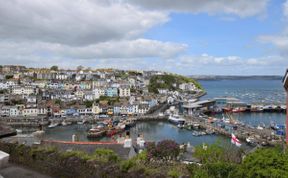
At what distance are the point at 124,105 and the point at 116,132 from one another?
60.7ft

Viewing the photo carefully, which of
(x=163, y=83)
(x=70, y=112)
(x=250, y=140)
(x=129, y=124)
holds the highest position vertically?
(x=163, y=83)

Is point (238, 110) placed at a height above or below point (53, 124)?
above

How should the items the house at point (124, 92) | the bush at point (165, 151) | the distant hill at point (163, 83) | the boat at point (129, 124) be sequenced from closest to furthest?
the bush at point (165, 151)
the boat at point (129, 124)
the house at point (124, 92)
the distant hill at point (163, 83)

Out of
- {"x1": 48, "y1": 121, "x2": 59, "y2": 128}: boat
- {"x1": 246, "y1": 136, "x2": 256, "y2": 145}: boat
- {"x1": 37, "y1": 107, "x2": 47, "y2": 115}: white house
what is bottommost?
{"x1": 48, "y1": 121, "x2": 59, "y2": 128}: boat

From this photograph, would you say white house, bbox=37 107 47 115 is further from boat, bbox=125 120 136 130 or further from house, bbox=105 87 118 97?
house, bbox=105 87 118 97

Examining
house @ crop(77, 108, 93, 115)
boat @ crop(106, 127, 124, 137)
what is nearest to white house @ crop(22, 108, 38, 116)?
house @ crop(77, 108, 93, 115)

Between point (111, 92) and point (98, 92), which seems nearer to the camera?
point (98, 92)

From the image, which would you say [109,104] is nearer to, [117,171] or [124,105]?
[124,105]

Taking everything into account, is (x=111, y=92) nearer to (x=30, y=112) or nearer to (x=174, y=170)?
(x=30, y=112)

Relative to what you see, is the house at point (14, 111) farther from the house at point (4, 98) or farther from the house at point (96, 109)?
the house at point (96, 109)

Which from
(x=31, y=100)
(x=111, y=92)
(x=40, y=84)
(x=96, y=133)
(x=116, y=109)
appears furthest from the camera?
(x=40, y=84)

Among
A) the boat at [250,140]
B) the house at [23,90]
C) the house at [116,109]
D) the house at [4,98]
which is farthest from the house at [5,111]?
the boat at [250,140]

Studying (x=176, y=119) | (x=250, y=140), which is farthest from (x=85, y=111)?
(x=250, y=140)

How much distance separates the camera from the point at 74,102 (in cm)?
7100
